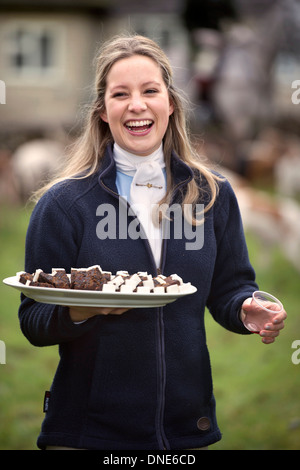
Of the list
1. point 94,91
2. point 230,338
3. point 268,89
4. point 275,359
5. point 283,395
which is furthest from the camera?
point 268,89

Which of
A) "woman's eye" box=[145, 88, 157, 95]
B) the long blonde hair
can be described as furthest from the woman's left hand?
"woman's eye" box=[145, 88, 157, 95]

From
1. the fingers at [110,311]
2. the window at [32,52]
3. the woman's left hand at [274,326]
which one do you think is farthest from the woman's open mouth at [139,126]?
the window at [32,52]

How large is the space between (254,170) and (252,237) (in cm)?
650

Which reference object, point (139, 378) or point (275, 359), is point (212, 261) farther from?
point (275, 359)

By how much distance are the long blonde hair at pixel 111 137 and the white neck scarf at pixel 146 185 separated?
4cm

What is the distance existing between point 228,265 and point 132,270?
37 cm

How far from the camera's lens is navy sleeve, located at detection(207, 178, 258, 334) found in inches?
90.1

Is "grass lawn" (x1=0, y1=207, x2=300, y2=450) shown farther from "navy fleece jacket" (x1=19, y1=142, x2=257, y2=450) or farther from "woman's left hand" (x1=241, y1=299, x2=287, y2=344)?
"woman's left hand" (x1=241, y1=299, x2=287, y2=344)

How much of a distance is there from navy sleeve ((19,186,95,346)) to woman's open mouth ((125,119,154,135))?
0.31 metres

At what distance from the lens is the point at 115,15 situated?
73.5 feet

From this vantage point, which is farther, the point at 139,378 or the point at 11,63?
the point at 11,63

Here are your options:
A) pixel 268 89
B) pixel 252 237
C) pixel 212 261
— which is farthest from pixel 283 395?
pixel 268 89

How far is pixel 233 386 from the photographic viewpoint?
540cm

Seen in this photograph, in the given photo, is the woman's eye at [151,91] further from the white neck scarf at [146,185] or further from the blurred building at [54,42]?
the blurred building at [54,42]
